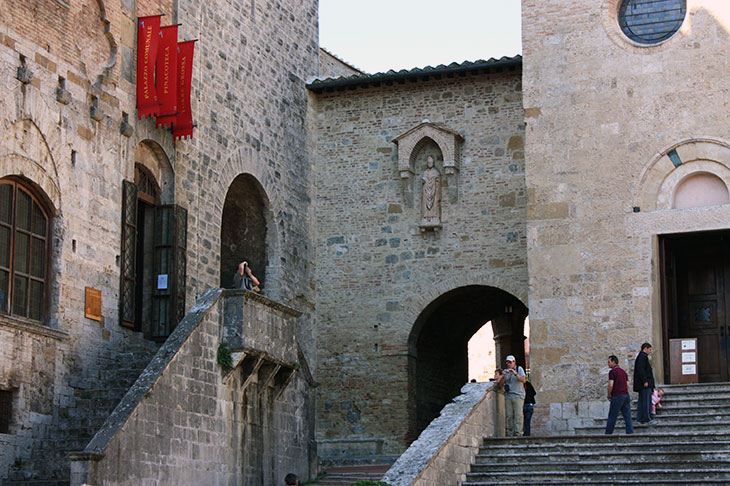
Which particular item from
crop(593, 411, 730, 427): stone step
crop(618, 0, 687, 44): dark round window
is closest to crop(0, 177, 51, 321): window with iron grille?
crop(593, 411, 730, 427): stone step

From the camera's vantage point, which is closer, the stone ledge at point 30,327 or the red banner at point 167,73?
the stone ledge at point 30,327

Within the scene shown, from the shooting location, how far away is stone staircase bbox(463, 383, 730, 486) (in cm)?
1445

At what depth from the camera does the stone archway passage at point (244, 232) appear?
74.0 ft

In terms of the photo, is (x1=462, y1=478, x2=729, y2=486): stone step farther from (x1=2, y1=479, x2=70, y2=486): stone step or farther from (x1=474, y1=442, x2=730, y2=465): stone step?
(x1=2, y1=479, x2=70, y2=486): stone step

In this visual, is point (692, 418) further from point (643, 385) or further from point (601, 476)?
point (601, 476)

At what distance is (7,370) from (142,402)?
A: 1.74m

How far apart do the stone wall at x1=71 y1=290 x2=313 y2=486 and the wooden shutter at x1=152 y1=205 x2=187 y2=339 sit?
5.64 ft

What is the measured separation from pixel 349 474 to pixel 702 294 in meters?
6.45

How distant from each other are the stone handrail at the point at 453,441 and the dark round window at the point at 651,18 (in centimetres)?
637

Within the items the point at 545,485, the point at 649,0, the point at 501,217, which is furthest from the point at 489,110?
the point at 545,485

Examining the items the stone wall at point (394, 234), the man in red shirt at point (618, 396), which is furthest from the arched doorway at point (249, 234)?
the man in red shirt at point (618, 396)

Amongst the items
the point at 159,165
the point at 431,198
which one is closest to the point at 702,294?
the point at 431,198

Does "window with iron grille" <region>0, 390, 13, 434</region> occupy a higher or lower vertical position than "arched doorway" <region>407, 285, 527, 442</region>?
lower

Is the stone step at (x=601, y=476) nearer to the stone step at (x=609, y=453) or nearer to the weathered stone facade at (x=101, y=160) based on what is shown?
the stone step at (x=609, y=453)
